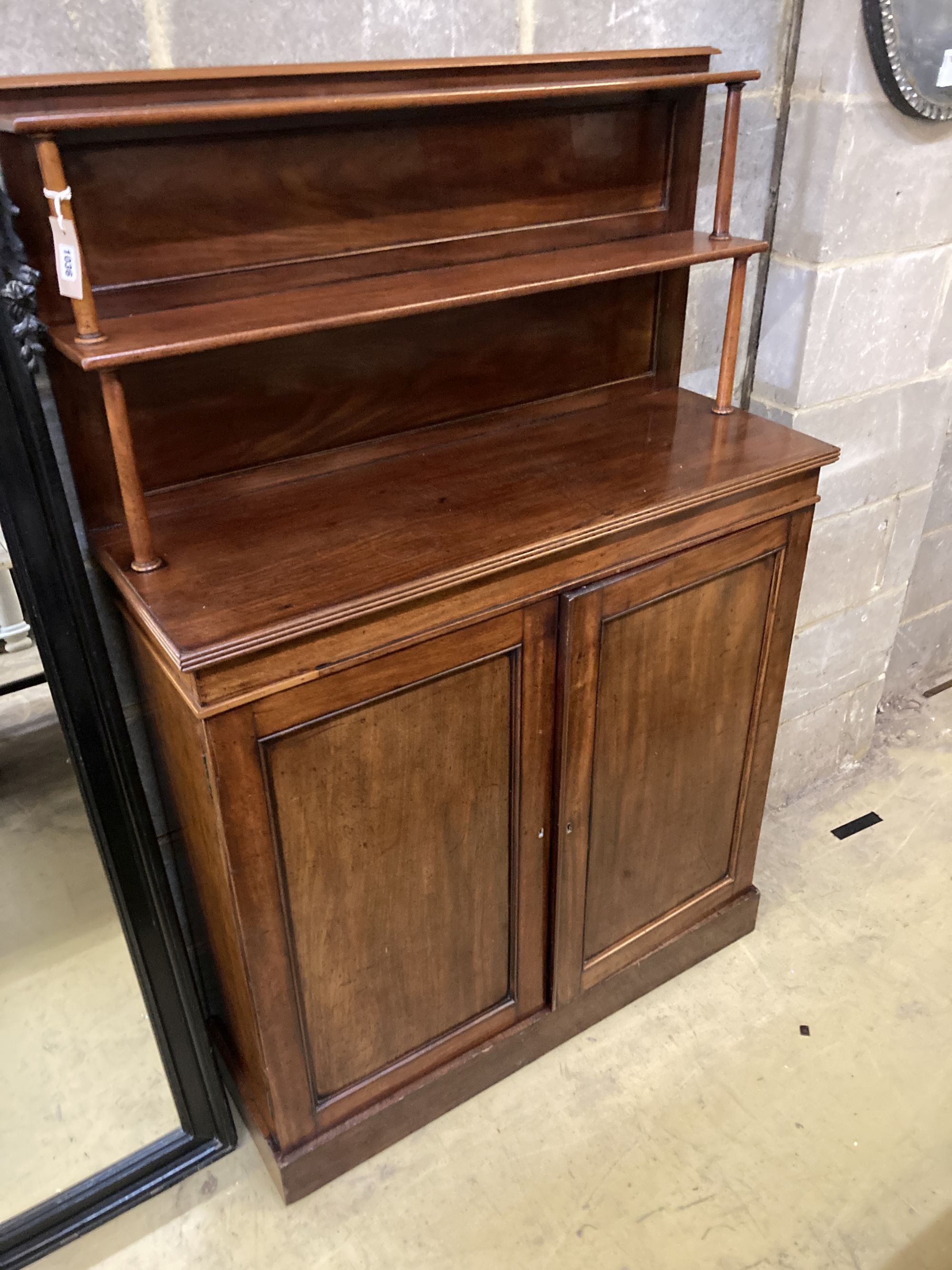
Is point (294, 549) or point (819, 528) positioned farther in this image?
point (819, 528)

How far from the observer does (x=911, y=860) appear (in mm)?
2227

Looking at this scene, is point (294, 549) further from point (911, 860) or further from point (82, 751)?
point (911, 860)

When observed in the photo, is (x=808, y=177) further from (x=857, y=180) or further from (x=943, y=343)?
(x=943, y=343)

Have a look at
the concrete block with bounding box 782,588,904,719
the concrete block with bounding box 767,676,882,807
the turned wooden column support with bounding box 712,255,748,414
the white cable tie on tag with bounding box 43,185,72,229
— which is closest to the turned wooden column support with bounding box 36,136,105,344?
the white cable tie on tag with bounding box 43,185,72,229

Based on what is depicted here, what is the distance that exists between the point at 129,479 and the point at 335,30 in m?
0.66

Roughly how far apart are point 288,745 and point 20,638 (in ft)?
1.30

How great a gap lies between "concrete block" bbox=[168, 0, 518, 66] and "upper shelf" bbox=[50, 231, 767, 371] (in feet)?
0.92

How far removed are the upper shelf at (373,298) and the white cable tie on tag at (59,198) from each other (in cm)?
13

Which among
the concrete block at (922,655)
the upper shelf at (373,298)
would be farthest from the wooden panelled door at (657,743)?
the concrete block at (922,655)

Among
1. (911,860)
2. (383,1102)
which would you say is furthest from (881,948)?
(383,1102)

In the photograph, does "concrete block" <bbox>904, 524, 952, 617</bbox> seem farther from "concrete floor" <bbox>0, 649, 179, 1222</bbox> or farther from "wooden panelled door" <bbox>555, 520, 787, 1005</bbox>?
"concrete floor" <bbox>0, 649, 179, 1222</bbox>

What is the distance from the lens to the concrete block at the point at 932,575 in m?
2.51

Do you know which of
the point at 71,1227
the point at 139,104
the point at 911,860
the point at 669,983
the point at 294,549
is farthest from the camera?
the point at 911,860

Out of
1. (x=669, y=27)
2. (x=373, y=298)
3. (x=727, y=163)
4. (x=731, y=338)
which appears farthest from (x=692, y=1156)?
(x=669, y=27)
